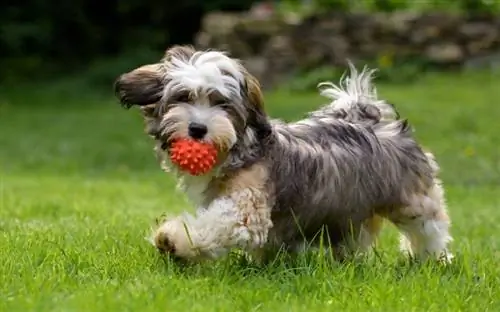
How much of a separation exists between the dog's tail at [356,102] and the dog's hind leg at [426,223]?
519 millimetres

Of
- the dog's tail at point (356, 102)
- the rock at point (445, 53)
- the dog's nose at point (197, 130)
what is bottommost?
the rock at point (445, 53)

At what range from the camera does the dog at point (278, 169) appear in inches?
201

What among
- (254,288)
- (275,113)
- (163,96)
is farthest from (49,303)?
(275,113)

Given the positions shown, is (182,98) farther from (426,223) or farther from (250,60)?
(250,60)

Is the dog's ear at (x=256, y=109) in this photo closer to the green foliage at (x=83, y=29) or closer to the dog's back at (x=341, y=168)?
the dog's back at (x=341, y=168)

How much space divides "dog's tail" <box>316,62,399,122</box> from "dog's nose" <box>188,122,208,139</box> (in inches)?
51.7

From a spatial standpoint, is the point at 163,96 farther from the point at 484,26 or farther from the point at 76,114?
the point at 484,26

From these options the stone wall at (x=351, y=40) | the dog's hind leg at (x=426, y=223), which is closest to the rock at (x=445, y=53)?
the stone wall at (x=351, y=40)

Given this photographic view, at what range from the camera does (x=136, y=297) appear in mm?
4305

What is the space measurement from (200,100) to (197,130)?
0.53ft

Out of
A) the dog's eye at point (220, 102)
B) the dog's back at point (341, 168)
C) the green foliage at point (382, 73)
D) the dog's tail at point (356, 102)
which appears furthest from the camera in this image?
the green foliage at point (382, 73)

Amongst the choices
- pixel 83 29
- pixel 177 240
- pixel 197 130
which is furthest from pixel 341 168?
pixel 83 29

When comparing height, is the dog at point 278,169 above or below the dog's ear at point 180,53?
below

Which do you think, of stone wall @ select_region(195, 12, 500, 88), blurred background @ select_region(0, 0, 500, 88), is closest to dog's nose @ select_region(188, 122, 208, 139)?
blurred background @ select_region(0, 0, 500, 88)
